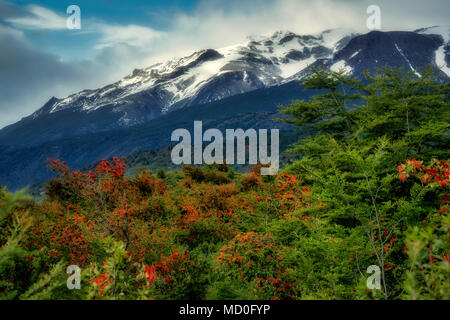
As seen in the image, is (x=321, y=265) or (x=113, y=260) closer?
(x=113, y=260)

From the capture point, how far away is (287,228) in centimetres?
814

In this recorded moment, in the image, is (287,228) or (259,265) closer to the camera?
(259,265)

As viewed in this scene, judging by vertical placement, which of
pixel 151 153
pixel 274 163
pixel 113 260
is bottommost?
pixel 113 260

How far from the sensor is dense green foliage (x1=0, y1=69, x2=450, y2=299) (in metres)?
3.93

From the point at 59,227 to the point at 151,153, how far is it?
135 m

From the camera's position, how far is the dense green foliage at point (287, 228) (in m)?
3.93

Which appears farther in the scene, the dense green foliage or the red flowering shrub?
the red flowering shrub

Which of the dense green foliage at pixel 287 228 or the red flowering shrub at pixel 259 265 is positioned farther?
the red flowering shrub at pixel 259 265

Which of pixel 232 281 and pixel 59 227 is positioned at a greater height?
pixel 59 227

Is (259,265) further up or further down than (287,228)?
further down

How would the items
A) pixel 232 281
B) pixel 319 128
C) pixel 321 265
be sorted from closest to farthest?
pixel 321 265
pixel 232 281
pixel 319 128
